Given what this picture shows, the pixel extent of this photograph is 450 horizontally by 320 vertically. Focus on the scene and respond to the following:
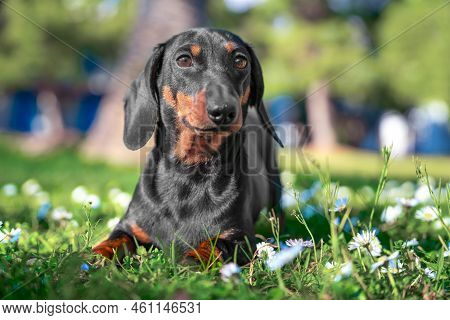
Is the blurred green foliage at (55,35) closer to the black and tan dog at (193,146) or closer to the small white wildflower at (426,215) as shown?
the black and tan dog at (193,146)

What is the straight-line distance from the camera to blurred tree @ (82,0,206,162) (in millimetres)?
9172

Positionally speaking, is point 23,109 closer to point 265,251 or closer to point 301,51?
point 301,51

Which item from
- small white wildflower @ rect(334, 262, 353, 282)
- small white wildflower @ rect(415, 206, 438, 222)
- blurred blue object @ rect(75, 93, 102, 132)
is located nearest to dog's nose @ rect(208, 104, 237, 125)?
small white wildflower @ rect(334, 262, 353, 282)

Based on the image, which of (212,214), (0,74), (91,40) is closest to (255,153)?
(212,214)

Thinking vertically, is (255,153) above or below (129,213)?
above

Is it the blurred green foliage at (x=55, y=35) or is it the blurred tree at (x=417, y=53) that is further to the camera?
the blurred green foliage at (x=55, y=35)

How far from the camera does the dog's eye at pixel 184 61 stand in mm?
3180

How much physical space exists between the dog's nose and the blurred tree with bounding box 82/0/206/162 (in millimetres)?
6401

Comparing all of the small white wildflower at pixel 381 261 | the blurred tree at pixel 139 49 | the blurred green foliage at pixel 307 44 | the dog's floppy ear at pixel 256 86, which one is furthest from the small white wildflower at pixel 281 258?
the blurred green foliage at pixel 307 44

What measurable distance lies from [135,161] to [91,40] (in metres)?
16.2

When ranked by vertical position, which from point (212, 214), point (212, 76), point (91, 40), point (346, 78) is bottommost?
point (212, 214)

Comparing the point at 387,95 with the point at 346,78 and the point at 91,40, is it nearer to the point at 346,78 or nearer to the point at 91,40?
the point at 346,78

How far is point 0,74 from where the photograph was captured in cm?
2108
